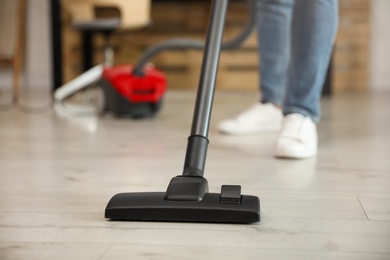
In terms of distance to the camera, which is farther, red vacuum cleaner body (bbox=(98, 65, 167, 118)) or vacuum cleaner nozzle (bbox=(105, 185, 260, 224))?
red vacuum cleaner body (bbox=(98, 65, 167, 118))

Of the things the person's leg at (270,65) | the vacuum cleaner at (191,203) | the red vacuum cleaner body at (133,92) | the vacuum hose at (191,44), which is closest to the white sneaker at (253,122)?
the person's leg at (270,65)

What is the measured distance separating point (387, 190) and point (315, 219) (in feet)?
0.82

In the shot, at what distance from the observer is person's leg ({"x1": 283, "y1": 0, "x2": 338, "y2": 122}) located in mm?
1433

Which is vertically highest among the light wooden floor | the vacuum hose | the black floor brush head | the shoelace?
the vacuum hose

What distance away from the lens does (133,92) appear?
2340 mm

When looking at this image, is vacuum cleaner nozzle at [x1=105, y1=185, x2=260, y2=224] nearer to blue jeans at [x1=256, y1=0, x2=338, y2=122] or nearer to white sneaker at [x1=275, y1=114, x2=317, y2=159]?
white sneaker at [x1=275, y1=114, x2=317, y2=159]

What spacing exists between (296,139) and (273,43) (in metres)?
0.47

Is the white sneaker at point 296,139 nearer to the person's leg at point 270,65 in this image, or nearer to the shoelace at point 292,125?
the shoelace at point 292,125

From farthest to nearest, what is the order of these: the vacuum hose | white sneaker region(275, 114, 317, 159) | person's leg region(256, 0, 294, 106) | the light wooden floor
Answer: the vacuum hose → person's leg region(256, 0, 294, 106) → white sneaker region(275, 114, 317, 159) → the light wooden floor

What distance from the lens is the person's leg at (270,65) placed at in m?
1.79

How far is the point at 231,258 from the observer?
2.32 feet

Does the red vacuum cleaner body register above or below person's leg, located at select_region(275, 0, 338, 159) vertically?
below

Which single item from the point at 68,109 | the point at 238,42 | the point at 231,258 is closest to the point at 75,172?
the point at 231,258

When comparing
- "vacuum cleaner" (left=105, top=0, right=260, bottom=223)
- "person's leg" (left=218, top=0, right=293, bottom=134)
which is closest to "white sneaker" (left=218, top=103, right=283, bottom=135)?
"person's leg" (left=218, top=0, right=293, bottom=134)
